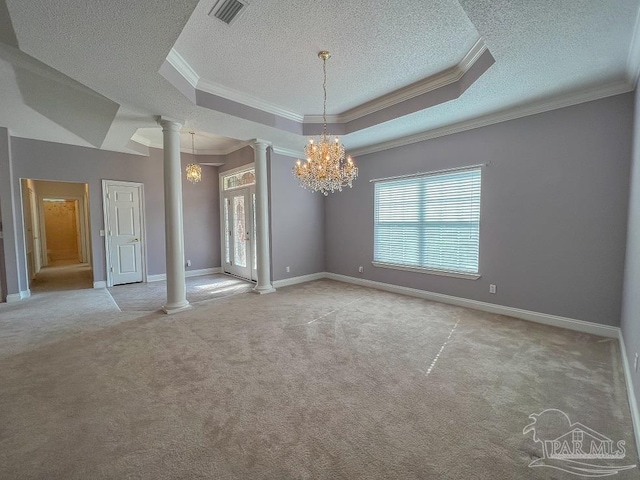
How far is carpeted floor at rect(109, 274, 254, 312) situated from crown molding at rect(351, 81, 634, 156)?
13.4ft

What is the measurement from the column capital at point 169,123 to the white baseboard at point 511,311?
4.15 m

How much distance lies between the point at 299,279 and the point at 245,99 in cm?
348

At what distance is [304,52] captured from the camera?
2.77 m

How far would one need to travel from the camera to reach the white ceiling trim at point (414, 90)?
281cm

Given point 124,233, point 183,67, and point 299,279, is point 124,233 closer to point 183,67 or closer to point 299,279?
point 299,279

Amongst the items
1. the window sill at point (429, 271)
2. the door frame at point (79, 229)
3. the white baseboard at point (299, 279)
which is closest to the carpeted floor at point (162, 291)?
the white baseboard at point (299, 279)

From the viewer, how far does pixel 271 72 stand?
314 cm

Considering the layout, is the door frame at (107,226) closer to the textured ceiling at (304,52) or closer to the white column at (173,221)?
the textured ceiling at (304,52)

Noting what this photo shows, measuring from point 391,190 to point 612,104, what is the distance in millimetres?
2819

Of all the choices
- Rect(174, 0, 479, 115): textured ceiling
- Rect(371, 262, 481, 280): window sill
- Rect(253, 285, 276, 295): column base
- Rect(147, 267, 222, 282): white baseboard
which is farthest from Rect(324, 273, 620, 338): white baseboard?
Rect(147, 267, 222, 282): white baseboard

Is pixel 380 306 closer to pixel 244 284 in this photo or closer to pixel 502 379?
pixel 502 379

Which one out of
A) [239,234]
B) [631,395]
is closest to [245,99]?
[239,234]

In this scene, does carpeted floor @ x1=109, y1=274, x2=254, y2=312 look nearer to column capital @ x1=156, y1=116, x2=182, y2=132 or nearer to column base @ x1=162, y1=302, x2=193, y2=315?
column base @ x1=162, y1=302, x2=193, y2=315

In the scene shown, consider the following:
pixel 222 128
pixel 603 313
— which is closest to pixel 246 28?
pixel 222 128
